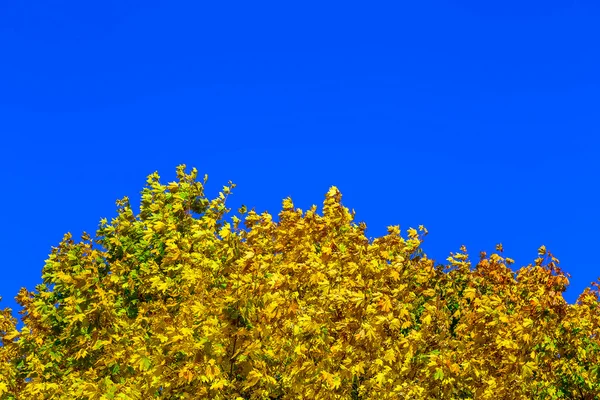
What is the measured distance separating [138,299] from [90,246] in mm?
2706

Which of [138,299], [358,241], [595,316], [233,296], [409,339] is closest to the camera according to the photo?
[233,296]

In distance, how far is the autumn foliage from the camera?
49.5ft

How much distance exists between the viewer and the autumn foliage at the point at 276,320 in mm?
15078

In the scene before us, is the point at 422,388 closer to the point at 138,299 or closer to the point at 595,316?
the point at 138,299

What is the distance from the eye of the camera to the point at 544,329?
2148 centimetres

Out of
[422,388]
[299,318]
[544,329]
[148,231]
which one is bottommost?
[422,388]

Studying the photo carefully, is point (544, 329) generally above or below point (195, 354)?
above

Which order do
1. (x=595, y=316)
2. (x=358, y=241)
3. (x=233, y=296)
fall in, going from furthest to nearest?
(x=595, y=316) < (x=358, y=241) < (x=233, y=296)

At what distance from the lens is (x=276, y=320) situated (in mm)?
15938

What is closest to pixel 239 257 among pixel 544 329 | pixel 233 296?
pixel 233 296

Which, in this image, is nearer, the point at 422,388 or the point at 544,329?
the point at 422,388

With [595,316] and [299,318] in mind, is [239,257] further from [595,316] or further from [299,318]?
[595,316]

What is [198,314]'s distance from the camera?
49.8 feet

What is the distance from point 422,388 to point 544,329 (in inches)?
311
